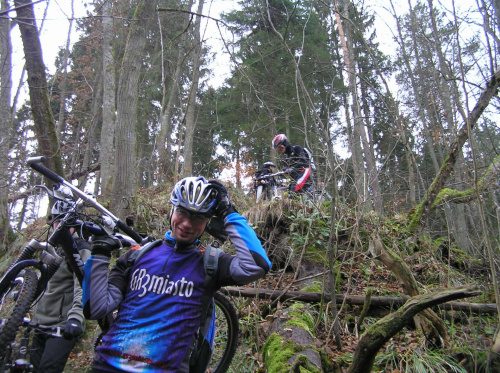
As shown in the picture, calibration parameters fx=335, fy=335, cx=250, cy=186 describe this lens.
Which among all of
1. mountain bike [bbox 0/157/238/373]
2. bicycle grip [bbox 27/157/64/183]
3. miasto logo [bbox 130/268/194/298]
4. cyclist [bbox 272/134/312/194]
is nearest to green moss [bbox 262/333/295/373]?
mountain bike [bbox 0/157/238/373]

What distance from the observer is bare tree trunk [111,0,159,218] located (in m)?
6.52

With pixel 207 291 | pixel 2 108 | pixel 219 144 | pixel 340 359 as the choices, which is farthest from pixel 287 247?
pixel 219 144

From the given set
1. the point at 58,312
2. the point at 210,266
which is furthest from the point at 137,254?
the point at 58,312

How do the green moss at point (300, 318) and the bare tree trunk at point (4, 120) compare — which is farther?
the bare tree trunk at point (4, 120)

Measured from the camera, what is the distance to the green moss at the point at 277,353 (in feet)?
9.31

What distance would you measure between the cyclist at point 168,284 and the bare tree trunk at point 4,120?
709 cm

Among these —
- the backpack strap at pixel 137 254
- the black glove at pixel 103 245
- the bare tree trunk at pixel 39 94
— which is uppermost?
the bare tree trunk at pixel 39 94

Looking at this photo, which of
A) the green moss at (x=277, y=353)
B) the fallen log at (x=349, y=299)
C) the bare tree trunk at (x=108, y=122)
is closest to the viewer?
the green moss at (x=277, y=353)

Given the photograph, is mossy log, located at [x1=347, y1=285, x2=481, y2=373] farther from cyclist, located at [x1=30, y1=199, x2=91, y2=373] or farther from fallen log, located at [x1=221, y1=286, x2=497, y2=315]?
cyclist, located at [x1=30, y1=199, x2=91, y2=373]

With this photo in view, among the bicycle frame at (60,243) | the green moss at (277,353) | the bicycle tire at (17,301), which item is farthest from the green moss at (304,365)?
the bicycle tire at (17,301)

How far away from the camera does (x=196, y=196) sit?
7.76 feet

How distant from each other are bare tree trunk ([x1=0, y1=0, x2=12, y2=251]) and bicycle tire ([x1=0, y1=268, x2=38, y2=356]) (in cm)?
508

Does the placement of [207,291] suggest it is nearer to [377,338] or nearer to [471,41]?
[377,338]

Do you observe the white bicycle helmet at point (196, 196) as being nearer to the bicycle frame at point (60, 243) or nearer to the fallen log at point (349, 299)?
the bicycle frame at point (60, 243)
